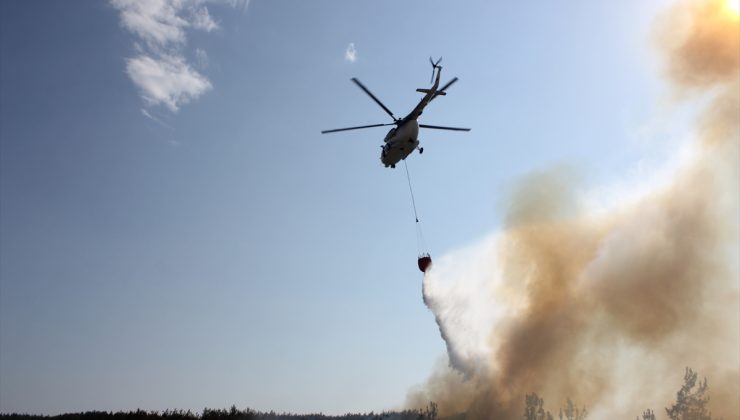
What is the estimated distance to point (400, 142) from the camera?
37594 mm

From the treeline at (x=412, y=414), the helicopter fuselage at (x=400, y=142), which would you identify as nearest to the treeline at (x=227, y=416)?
the treeline at (x=412, y=414)

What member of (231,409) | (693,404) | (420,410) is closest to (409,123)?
(420,410)

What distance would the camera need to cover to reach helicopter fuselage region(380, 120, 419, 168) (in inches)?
1459

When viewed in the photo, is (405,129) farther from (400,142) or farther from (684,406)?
(684,406)

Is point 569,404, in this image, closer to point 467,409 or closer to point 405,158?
point 467,409

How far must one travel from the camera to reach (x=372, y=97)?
37344 mm

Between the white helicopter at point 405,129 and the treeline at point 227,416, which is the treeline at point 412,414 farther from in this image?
the white helicopter at point 405,129

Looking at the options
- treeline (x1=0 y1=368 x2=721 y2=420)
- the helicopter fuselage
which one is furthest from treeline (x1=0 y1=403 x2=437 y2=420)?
the helicopter fuselage

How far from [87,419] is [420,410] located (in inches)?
1018

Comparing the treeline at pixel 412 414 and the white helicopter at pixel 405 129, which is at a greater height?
the white helicopter at pixel 405 129

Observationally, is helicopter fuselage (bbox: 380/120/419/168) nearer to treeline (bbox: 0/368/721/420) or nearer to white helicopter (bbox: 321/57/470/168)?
white helicopter (bbox: 321/57/470/168)

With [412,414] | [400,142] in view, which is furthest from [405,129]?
[412,414]

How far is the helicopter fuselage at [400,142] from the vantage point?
122ft

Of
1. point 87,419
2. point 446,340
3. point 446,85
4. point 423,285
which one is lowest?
point 87,419
